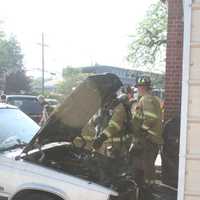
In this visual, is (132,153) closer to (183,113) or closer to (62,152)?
(62,152)

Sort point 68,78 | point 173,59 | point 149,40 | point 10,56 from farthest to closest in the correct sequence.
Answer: point 68,78, point 10,56, point 149,40, point 173,59

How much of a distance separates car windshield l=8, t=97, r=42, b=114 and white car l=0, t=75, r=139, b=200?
8.08 metres

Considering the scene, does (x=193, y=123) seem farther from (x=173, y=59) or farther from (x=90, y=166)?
(x=173, y=59)

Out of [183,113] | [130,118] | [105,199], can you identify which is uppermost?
[183,113]

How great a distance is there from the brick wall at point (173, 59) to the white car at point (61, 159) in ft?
9.33

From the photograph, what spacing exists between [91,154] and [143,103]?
3.73 ft

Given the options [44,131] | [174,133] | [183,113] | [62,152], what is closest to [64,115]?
[44,131]

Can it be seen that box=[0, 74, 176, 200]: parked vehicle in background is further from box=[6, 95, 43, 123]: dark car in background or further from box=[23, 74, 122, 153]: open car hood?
box=[6, 95, 43, 123]: dark car in background

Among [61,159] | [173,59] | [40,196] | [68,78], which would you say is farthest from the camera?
[68,78]

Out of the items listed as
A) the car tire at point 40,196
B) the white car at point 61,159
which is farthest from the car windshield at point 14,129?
the car tire at point 40,196

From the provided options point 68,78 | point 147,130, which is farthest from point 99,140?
point 68,78

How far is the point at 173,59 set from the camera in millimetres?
9141

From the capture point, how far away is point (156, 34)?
26719mm

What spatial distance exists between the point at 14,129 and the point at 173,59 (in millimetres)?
3672
